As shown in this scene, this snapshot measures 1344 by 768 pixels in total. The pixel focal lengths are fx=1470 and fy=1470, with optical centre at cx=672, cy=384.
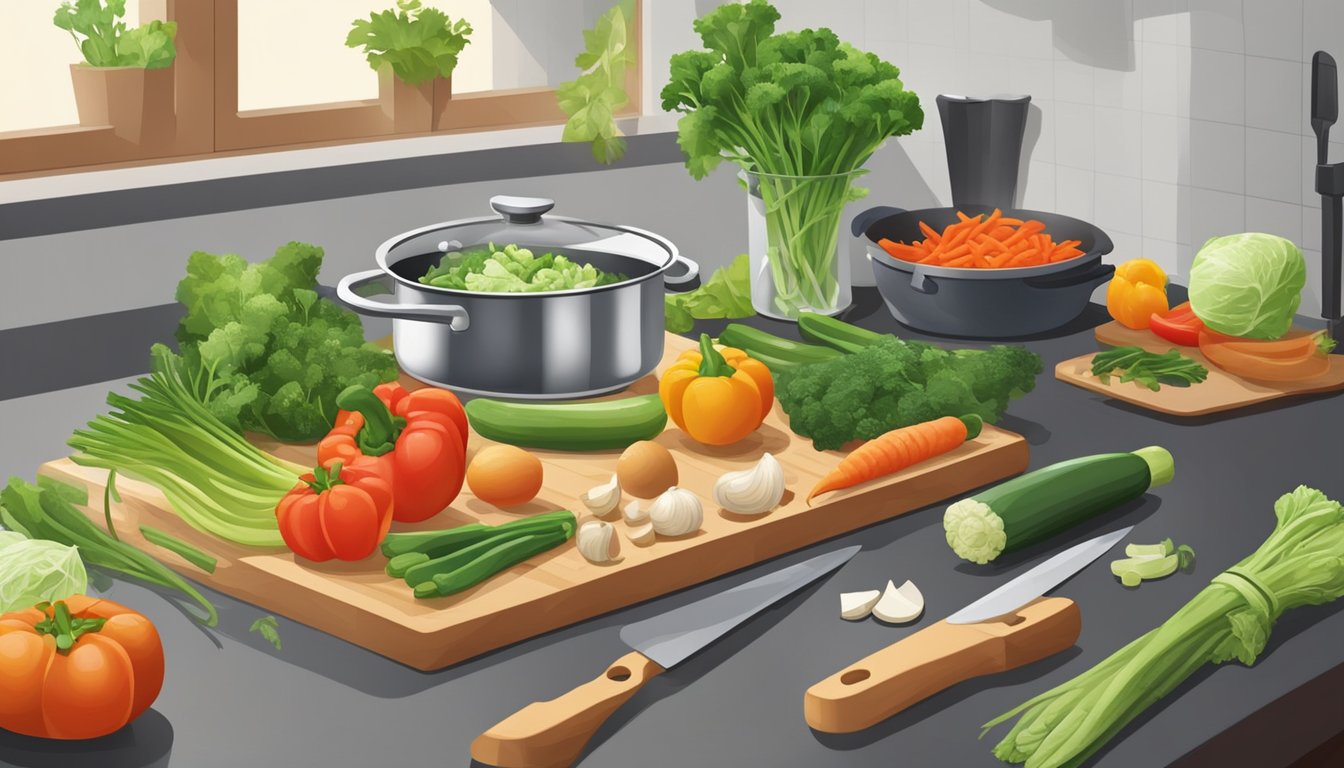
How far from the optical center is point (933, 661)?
1053mm

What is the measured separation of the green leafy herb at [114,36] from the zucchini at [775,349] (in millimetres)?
986

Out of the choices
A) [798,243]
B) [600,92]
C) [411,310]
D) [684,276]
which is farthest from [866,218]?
[411,310]

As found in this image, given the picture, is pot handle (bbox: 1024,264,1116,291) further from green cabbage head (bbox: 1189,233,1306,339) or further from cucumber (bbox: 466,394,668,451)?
cucumber (bbox: 466,394,668,451)

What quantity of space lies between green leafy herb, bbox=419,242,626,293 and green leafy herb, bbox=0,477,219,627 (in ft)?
1.65

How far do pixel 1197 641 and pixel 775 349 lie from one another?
0.80m

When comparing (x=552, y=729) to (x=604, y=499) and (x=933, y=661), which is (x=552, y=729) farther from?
(x=604, y=499)

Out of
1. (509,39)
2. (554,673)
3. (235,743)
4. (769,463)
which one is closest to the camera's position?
(235,743)

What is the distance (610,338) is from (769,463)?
0.32 m

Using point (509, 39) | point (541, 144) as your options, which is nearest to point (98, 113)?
point (541, 144)

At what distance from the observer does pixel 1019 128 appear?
90.0 inches

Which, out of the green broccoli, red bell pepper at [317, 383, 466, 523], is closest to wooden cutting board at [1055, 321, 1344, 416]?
the green broccoli

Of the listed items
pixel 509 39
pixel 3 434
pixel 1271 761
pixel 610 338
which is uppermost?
pixel 509 39

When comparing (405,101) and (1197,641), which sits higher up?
(405,101)

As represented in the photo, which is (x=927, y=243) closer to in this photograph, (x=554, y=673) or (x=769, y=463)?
(x=769, y=463)
